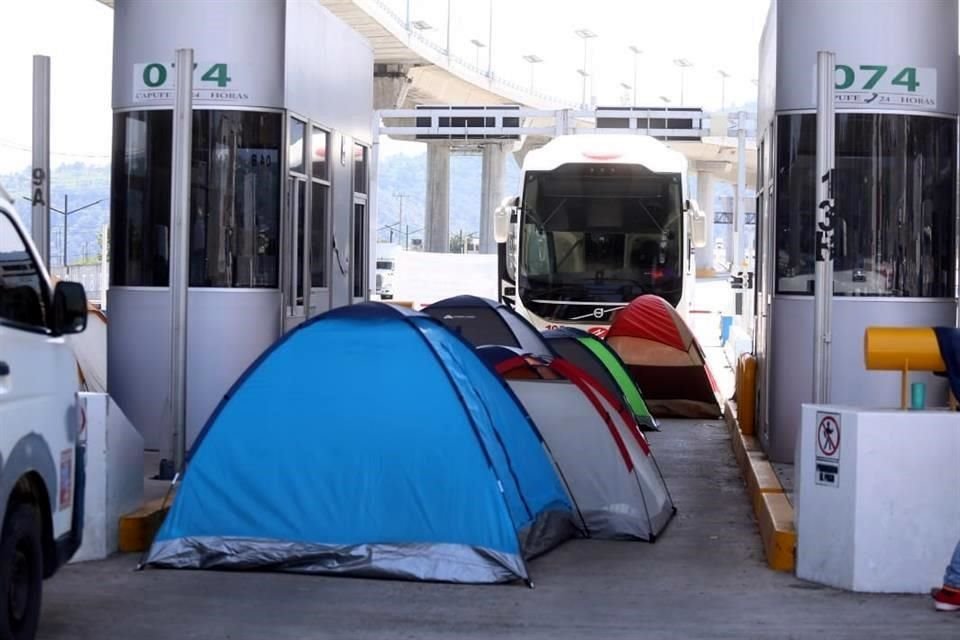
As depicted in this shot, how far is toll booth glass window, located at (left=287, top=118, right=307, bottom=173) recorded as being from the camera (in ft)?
42.7

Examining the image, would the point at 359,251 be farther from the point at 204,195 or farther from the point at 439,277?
the point at 439,277

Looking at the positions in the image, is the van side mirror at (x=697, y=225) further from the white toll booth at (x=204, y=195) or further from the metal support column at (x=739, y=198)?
the metal support column at (x=739, y=198)

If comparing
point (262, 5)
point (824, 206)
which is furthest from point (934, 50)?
point (262, 5)

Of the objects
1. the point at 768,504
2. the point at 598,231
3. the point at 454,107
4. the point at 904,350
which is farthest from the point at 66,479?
the point at 454,107

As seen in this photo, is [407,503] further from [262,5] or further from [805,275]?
[262,5]

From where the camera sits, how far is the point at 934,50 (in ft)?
38.3

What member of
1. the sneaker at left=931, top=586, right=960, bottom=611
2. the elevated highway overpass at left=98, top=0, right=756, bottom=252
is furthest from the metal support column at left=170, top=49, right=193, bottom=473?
the elevated highway overpass at left=98, top=0, right=756, bottom=252

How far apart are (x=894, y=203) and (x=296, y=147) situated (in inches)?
205

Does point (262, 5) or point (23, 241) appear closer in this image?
point (23, 241)

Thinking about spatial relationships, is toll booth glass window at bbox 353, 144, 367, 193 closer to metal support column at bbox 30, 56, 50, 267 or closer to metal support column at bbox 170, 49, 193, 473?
metal support column at bbox 30, 56, 50, 267

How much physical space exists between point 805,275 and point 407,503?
481cm

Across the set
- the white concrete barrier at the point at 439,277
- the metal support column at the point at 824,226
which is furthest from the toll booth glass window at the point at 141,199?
the white concrete barrier at the point at 439,277

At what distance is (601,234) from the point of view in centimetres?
2098

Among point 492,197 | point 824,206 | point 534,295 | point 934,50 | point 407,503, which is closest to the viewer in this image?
point 407,503
